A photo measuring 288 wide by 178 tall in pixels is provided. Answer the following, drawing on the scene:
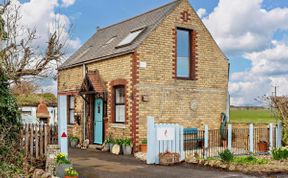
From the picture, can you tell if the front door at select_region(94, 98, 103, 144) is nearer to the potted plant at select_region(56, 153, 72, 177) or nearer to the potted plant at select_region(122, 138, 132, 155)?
the potted plant at select_region(122, 138, 132, 155)

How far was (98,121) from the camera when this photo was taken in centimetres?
1983

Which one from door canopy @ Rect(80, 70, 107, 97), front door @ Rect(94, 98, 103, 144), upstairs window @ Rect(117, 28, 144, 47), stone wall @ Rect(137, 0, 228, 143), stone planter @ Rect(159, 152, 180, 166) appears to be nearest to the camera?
stone planter @ Rect(159, 152, 180, 166)

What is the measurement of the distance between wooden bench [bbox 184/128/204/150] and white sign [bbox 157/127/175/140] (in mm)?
1622

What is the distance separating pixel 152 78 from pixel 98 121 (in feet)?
13.6

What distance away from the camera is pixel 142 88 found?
17.0 meters

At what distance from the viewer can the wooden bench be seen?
51.9 ft

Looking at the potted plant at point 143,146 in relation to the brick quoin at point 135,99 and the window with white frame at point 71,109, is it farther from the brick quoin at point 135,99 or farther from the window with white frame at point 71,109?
the window with white frame at point 71,109

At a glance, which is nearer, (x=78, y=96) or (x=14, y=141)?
(x=14, y=141)

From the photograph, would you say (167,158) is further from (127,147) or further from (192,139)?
(127,147)

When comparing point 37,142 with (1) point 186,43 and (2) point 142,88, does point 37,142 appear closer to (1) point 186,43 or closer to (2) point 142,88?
(2) point 142,88

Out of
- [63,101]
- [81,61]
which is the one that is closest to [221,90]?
[81,61]

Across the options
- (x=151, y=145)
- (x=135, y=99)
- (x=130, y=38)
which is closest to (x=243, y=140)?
(x=135, y=99)

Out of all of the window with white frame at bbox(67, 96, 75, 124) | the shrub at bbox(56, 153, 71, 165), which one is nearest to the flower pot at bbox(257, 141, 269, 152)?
the shrub at bbox(56, 153, 71, 165)

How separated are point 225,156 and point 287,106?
5875 mm
